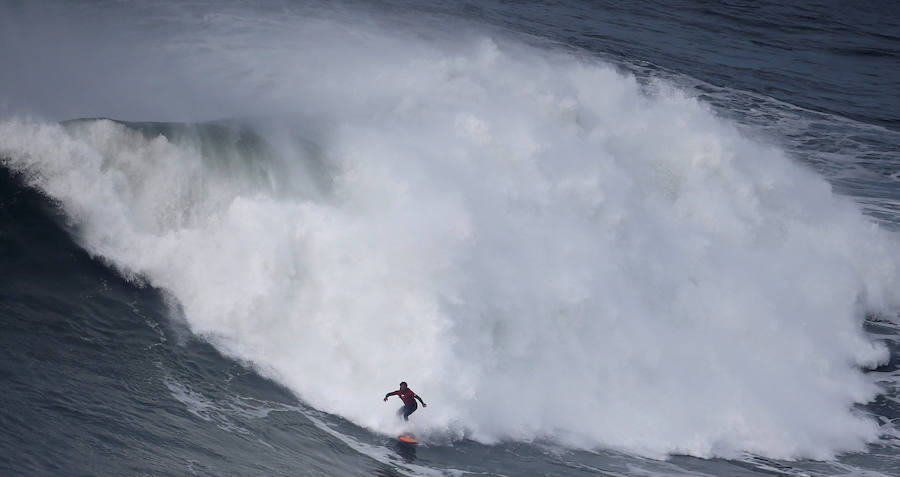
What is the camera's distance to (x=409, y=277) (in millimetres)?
15227

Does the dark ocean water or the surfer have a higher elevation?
the dark ocean water

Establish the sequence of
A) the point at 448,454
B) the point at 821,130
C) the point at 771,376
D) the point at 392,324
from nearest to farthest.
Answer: the point at 448,454 → the point at 392,324 → the point at 771,376 → the point at 821,130

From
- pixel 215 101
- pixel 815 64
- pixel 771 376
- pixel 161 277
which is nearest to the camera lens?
pixel 161 277

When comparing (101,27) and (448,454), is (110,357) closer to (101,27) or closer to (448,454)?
(448,454)

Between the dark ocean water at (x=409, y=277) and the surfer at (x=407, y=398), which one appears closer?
the surfer at (x=407, y=398)

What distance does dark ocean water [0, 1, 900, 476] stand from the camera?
1333 cm

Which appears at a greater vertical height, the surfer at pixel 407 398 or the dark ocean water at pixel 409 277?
the dark ocean water at pixel 409 277

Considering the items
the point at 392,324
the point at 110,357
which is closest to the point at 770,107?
the point at 392,324

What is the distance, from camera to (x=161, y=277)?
15.9 meters

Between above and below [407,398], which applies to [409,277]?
above

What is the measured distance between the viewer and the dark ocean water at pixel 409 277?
43.7 ft

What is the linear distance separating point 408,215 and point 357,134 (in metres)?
3.28

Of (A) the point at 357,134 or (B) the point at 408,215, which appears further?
(A) the point at 357,134

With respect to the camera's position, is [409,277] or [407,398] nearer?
[407,398]
